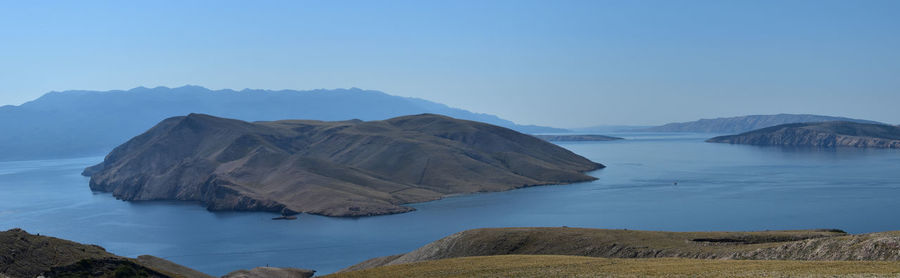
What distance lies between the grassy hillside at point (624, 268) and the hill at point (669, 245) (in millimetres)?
9199

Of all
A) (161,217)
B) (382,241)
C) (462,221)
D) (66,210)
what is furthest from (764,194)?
(66,210)

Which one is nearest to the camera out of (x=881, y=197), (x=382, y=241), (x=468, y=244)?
(x=468, y=244)

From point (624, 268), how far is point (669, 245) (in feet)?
82.3

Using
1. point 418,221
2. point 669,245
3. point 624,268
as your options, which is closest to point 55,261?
point 624,268

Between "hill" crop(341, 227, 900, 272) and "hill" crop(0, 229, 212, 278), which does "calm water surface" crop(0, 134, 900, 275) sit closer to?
"hill" crop(341, 227, 900, 272)

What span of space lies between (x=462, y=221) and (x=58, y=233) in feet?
299

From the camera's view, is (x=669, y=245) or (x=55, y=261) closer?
(x=669, y=245)

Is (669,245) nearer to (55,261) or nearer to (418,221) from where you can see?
(55,261)

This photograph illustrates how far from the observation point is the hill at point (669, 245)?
164 feet

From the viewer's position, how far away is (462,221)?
500ft

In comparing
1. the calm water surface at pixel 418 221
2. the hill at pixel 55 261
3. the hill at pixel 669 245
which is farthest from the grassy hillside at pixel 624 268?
the calm water surface at pixel 418 221

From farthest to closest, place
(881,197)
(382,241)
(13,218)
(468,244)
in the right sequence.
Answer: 1. (13,218)
2. (881,197)
3. (382,241)
4. (468,244)

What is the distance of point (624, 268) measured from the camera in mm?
45094

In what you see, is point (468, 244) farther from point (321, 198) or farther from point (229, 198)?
point (229, 198)
